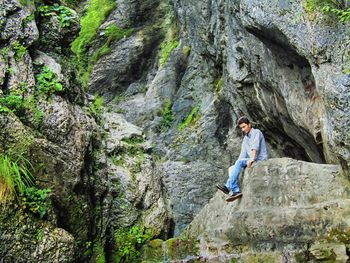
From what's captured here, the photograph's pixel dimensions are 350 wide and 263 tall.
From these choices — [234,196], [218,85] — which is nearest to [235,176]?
[234,196]

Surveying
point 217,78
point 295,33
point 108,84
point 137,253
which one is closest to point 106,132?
point 137,253

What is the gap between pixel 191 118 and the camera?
1875 centimetres

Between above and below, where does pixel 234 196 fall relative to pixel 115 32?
below

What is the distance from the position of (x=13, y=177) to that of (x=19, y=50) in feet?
12.0

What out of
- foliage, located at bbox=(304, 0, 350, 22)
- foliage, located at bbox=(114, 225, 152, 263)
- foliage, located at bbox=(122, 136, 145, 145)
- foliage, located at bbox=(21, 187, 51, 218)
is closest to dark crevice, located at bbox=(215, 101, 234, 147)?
foliage, located at bbox=(122, 136, 145, 145)

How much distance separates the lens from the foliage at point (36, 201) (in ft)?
24.8

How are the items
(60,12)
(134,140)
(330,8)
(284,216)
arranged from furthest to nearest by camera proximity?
(134,140), (60,12), (284,216), (330,8)

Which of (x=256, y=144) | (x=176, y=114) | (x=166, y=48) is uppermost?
→ (x=166, y=48)

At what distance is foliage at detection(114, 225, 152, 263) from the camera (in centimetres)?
991

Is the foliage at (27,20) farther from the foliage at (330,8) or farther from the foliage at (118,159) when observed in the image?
the foliage at (330,8)

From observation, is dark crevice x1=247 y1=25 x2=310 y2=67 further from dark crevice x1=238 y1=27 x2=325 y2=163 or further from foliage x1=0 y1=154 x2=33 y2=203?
foliage x1=0 y1=154 x2=33 y2=203

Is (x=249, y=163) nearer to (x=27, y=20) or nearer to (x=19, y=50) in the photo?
(x=19, y=50)

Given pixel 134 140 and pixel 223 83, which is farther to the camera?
pixel 223 83

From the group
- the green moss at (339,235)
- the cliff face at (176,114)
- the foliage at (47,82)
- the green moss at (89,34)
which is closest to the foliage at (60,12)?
the cliff face at (176,114)
